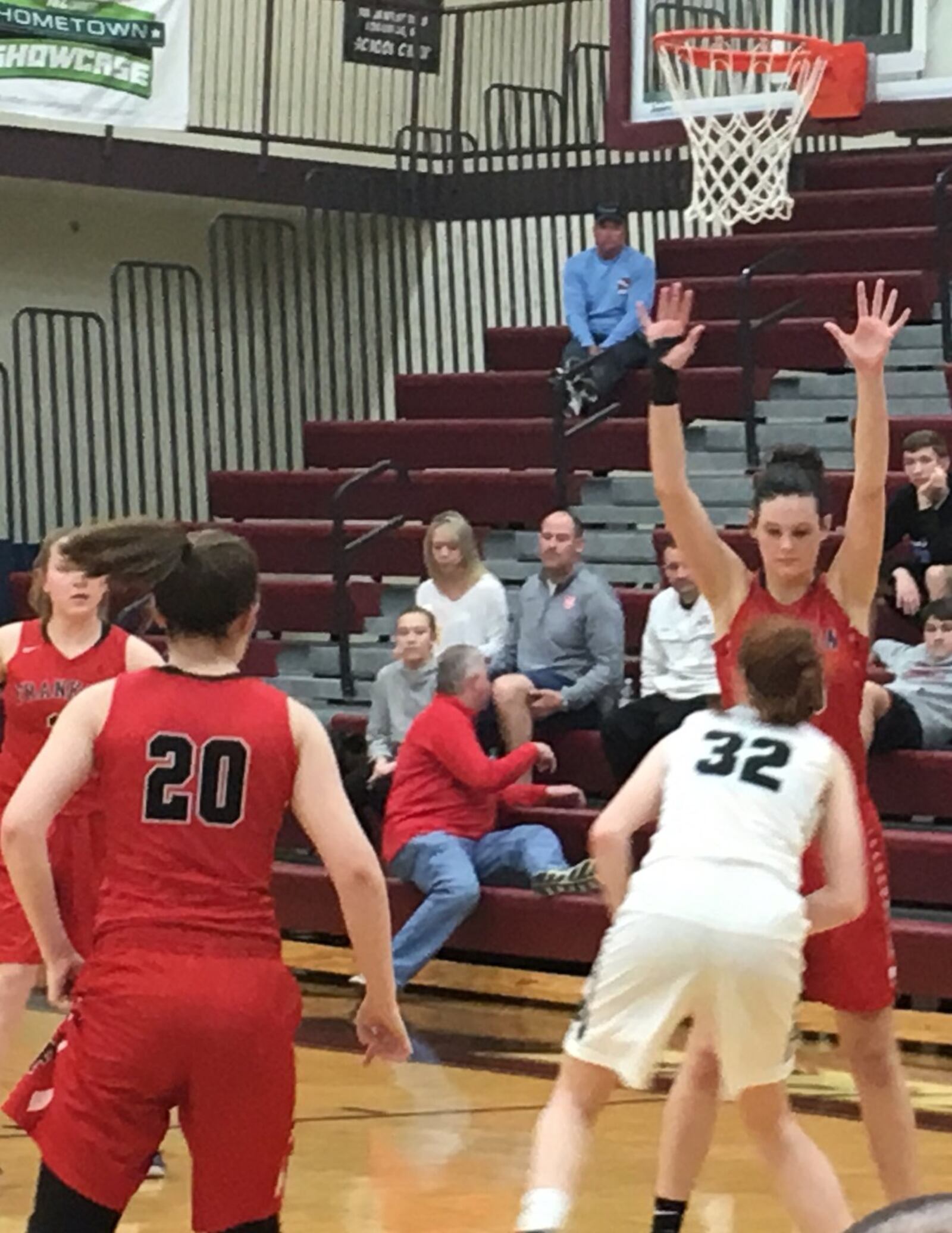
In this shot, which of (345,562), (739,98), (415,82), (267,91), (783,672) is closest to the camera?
(783,672)

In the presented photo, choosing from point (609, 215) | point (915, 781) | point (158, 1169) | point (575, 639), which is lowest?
point (158, 1169)

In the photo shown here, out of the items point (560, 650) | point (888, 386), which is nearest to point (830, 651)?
point (560, 650)

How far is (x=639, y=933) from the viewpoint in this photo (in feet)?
14.2

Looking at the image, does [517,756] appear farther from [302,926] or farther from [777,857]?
[777,857]

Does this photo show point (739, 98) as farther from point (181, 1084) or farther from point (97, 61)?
point (181, 1084)

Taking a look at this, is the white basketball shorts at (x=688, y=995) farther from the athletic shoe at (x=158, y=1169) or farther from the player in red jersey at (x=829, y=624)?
the athletic shoe at (x=158, y=1169)

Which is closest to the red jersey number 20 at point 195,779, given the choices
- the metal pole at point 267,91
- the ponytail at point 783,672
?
the ponytail at point 783,672

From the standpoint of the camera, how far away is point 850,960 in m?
4.91

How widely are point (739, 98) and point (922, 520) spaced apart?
3145 millimetres

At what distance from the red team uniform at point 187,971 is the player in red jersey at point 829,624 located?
3.89ft

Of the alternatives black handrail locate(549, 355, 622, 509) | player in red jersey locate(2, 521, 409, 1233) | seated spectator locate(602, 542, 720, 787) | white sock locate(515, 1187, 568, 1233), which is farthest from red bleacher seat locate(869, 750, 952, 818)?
player in red jersey locate(2, 521, 409, 1233)

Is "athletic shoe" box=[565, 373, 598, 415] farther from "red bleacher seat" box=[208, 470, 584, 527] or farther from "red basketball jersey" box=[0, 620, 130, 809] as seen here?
"red basketball jersey" box=[0, 620, 130, 809]

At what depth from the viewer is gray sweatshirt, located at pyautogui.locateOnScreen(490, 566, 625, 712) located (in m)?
10.2

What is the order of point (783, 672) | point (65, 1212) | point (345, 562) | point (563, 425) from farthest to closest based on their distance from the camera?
point (563, 425), point (345, 562), point (783, 672), point (65, 1212)
